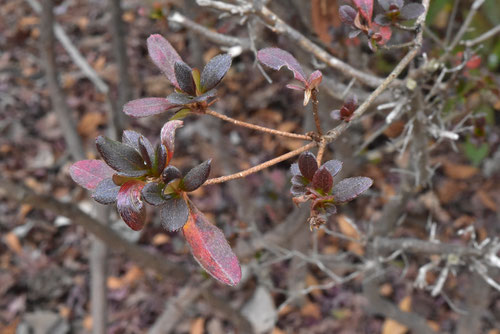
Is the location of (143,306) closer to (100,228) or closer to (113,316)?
(113,316)

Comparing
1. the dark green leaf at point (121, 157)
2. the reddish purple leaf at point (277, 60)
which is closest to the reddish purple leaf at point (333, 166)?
the reddish purple leaf at point (277, 60)

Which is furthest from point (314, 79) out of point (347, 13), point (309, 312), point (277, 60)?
point (309, 312)

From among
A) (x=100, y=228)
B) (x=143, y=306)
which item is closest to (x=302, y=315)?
(x=143, y=306)

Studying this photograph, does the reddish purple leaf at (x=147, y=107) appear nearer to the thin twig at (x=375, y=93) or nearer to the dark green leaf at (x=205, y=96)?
the dark green leaf at (x=205, y=96)

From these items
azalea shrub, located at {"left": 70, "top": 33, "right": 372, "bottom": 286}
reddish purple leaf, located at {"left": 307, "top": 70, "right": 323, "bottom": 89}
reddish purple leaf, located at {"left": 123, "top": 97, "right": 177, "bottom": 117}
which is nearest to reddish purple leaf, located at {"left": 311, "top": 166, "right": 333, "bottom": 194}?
azalea shrub, located at {"left": 70, "top": 33, "right": 372, "bottom": 286}

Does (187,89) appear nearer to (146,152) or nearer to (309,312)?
(146,152)

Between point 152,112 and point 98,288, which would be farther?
point 98,288
